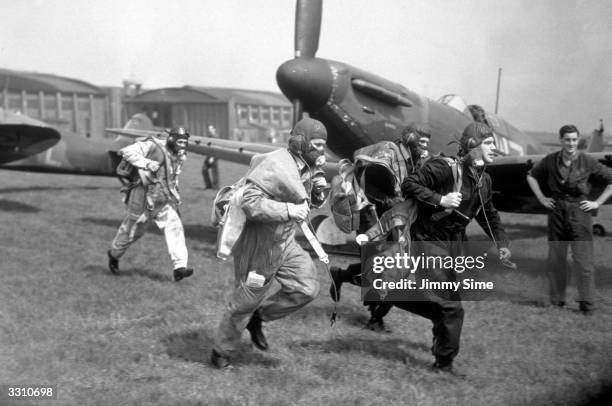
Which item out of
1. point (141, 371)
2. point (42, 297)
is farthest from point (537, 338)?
point (42, 297)

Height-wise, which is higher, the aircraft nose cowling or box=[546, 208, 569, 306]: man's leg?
the aircraft nose cowling

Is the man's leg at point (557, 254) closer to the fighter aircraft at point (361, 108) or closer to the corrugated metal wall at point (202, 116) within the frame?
the fighter aircraft at point (361, 108)

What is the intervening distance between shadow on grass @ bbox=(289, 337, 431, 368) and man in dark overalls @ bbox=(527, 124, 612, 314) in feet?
6.61

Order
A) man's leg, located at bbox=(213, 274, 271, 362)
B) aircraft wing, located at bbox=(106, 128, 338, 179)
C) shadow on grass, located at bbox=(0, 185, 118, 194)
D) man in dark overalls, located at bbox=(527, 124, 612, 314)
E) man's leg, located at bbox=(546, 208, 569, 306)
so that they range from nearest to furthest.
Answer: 1. man's leg, located at bbox=(213, 274, 271, 362)
2. man in dark overalls, located at bbox=(527, 124, 612, 314)
3. man's leg, located at bbox=(546, 208, 569, 306)
4. aircraft wing, located at bbox=(106, 128, 338, 179)
5. shadow on grass, located at bbox=(0, 185, 118, 194)

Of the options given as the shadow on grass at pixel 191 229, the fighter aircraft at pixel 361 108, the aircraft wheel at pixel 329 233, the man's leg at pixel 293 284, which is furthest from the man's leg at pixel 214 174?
the man's leg at pixel 293 284

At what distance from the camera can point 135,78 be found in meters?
46.8

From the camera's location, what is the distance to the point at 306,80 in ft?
26.0

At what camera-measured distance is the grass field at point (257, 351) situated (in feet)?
12.1

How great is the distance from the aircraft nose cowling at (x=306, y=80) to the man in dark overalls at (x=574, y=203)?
127 inches

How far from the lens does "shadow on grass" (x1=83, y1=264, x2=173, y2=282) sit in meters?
6.70

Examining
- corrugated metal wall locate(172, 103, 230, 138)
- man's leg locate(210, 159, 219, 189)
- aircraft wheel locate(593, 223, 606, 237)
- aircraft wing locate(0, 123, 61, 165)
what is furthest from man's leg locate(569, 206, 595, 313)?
corrugated metal wall locate(172, 103, 230, 138)

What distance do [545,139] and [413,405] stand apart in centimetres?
3408

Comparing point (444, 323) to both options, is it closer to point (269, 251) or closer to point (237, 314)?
point (269, 251)

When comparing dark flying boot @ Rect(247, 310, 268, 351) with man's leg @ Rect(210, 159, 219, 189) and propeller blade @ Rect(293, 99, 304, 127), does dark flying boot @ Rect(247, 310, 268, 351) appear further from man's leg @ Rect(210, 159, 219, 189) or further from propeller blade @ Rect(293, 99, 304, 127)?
man's leg @ Rect(210, 159, 219, 189)
